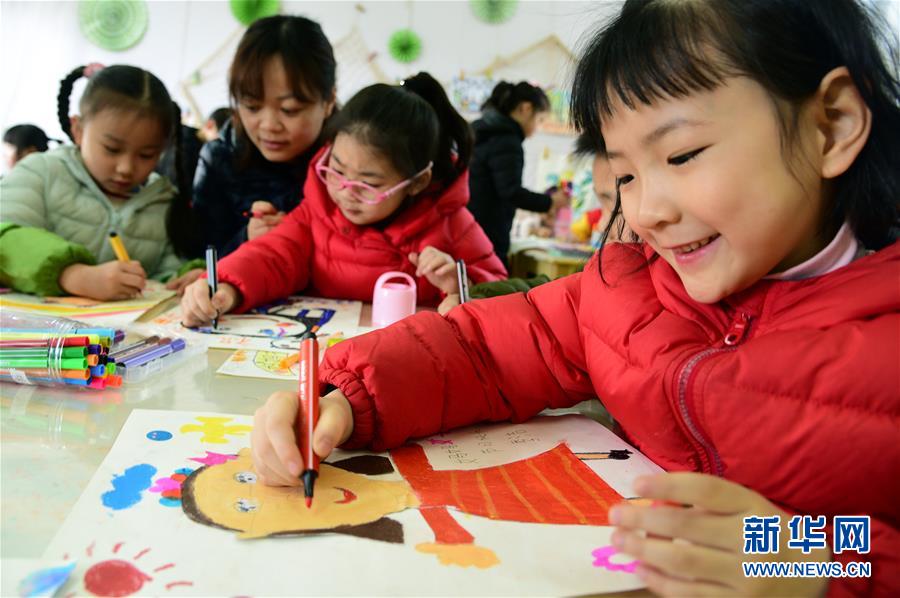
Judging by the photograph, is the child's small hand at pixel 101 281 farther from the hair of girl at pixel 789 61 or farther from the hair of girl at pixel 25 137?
the hair of girl at pixel 25 137

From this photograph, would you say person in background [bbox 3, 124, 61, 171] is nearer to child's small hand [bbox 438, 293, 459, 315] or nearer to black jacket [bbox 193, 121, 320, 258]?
black jacket [bbox 193, 121, 320, 258]

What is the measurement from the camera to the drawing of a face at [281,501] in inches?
18.2

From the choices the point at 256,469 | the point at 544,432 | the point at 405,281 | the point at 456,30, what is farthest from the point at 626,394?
the point at 456,30

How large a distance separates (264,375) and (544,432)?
1.18 ft

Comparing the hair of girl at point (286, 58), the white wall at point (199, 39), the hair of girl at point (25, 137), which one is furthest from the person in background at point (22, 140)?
the hair of girl at point (286, 58)

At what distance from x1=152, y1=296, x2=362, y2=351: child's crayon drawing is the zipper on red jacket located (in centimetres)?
56

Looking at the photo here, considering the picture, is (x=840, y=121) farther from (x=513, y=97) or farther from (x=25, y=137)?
(x=25, y=137)

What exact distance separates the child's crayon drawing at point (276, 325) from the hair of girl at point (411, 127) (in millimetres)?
308

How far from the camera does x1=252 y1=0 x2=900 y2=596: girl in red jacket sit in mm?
438

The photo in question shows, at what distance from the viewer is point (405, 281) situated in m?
1.24

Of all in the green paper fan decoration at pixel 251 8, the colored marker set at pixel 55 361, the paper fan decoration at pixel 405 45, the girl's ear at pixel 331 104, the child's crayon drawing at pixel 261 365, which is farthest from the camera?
the paper fan decoration at pixel 405 45

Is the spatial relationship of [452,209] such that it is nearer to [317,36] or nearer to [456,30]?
[317,36]

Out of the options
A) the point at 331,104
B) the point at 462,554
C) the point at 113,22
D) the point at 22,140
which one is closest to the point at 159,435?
the point at 462,554

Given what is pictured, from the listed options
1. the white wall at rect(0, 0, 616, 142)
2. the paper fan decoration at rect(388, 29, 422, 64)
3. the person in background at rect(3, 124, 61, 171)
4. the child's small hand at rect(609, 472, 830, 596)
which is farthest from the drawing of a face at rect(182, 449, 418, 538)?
the paper fan decoration at rect(388, 29, 422, 64)
